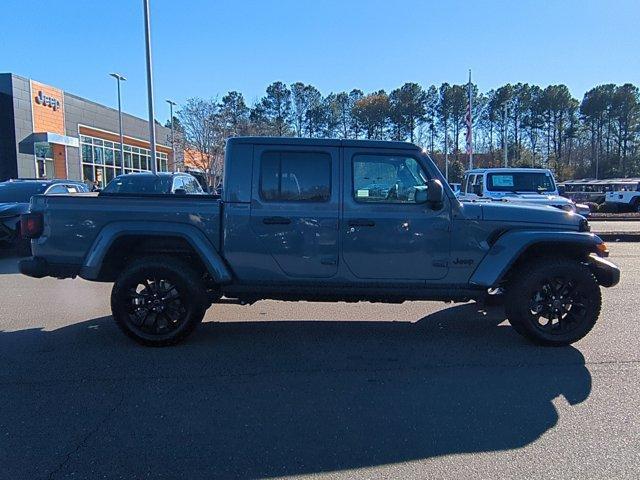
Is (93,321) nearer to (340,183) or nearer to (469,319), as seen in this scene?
(340,183)

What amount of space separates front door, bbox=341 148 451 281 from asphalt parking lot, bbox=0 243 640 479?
2.81 ft

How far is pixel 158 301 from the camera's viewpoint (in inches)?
198

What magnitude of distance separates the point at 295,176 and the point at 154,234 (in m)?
1.54

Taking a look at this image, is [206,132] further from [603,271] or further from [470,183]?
[603,271]

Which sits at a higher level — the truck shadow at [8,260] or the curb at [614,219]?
the curb at [614,219]

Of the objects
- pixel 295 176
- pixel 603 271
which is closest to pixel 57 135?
pixel 295 176

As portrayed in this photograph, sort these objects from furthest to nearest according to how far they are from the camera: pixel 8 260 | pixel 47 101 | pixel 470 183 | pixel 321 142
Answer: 1. pixel 47 101
2. pixel 470 183
3. pixel 8 260
4. pixel 321 142

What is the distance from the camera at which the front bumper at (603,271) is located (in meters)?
5.03

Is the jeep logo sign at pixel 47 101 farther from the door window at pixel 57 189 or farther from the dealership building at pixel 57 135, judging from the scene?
the door window at pixel 57 189

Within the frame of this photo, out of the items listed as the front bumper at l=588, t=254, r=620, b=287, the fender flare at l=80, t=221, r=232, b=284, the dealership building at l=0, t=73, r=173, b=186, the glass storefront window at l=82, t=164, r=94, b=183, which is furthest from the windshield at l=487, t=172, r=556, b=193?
the glass storefront window at l=82, t=164, r=94, b=183

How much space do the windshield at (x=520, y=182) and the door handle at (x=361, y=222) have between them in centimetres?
1015

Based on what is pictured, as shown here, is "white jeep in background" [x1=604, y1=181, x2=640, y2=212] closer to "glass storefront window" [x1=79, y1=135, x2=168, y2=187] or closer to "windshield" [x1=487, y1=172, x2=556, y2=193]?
"windshield" [x1=487, y1=172, x2=556, y2=193]

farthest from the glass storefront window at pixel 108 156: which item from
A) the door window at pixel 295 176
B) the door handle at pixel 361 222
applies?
the door handle at pixel 361 222

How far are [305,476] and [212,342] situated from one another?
263 cm
